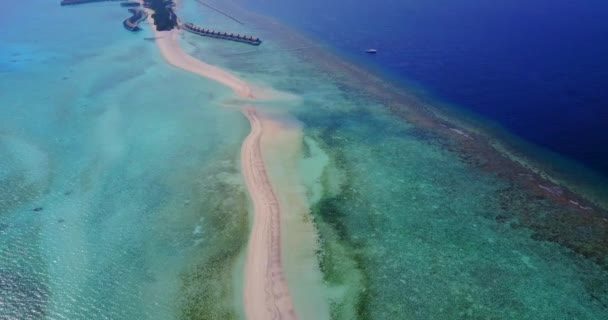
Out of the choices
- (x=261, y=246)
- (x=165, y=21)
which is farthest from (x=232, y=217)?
(x=165, y=21)

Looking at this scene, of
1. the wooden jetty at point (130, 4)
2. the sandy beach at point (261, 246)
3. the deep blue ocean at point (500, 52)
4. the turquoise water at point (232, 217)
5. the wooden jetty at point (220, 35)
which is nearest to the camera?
the sandy beach at point (261, 246)

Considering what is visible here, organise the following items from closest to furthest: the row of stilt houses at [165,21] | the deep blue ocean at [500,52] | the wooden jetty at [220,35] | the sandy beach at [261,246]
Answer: the sandy beach at [261,246]
the deep blue ocean at [500,52]
the wooden jetty at [220,35]
the row of stilt houses at [165,21]

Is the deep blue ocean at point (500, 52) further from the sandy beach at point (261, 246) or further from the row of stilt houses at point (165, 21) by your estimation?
the sandy beach at point (261, 246)

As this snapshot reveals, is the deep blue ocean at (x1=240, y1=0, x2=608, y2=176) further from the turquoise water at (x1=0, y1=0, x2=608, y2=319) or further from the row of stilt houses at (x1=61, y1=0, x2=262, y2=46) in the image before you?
the row of stilt houses at (x1=61, y1=0, x2=262, y2=46)

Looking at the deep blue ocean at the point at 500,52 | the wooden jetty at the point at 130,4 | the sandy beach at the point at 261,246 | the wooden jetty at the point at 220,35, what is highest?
the deep blue ocean at the point at 500,52

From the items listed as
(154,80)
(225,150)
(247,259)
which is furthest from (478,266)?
(154,80)

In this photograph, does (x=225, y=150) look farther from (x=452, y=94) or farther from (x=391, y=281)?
(x=452, y=94)

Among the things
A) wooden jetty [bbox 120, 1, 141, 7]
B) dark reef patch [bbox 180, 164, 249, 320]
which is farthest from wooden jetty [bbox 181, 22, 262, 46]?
dark reef patch [bbox 180, 164, 249, 320]

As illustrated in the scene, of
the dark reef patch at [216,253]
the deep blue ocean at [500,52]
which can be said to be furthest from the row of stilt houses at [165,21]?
the dark reef patch at [216,253]
